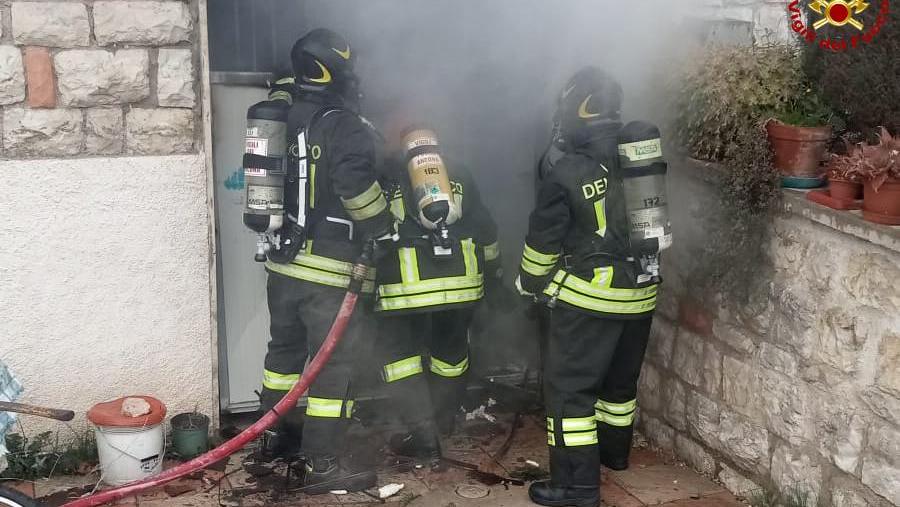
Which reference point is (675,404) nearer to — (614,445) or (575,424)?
(614,445)

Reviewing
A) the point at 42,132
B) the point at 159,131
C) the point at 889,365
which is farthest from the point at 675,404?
the point at 42,132

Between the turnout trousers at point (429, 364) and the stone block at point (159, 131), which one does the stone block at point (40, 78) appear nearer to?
the stone block at point (159, 131)

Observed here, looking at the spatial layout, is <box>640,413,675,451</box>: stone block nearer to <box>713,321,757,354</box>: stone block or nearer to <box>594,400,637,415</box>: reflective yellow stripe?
<box>594,400,637,415</box>: reflective yellow stripe

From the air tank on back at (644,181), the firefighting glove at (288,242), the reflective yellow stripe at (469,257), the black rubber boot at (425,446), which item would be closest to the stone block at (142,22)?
the firefighting glove at (288,242)

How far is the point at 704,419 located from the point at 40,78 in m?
3.96

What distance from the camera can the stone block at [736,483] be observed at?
483 centimetres

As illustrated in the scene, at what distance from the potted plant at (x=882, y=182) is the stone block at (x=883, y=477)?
102 centimetres

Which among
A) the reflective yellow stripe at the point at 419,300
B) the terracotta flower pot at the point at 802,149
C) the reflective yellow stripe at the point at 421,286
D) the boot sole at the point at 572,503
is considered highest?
the terracotta flower pot at the point at 802,149

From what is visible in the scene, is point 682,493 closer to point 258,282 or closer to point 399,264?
point 399,264

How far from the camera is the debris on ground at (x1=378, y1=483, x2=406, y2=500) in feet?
16.2

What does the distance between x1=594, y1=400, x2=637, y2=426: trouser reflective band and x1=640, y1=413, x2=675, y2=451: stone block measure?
0.42 metres

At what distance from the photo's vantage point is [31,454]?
5008 millimetres

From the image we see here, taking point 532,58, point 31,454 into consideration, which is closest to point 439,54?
point 532,58

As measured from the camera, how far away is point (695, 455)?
5.28 m
